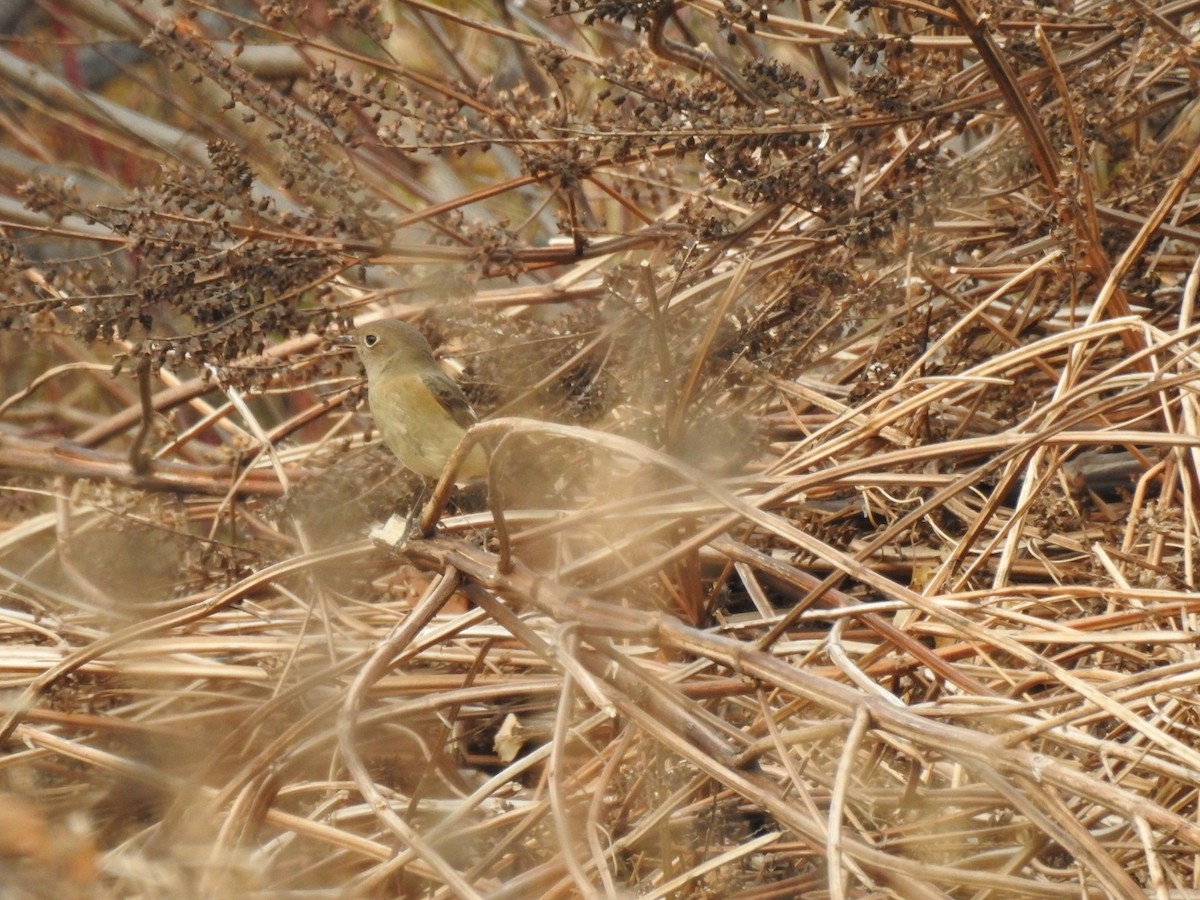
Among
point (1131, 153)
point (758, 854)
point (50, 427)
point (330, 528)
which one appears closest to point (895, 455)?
point (758, 854)

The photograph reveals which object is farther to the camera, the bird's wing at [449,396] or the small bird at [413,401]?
the bird's wing at [449,396]

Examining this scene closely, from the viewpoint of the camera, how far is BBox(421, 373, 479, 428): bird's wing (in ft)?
9.84

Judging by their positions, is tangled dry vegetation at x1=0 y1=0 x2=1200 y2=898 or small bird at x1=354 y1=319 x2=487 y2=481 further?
small bird at x1=354 y1=319 x2=487 y2=481

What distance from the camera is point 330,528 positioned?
107 inches

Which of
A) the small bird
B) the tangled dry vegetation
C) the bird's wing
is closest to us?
the tangled dry vegetation

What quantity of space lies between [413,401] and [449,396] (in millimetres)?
163

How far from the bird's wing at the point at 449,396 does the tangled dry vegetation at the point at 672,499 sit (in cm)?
9

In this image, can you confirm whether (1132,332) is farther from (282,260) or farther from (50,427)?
(50,427)

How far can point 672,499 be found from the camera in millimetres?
2049

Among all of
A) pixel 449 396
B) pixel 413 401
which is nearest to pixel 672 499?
pixel 413 401

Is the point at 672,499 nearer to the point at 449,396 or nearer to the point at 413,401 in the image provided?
the point at 413,401

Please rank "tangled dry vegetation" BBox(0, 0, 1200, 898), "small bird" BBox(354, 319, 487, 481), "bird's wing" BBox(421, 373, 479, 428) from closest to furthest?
"tangled dry vegetation" BBox(0, 0, 1200, 898) → "small bird" BBox(354, 319, 487, 481) → "bird's wing" BBox(421, 373, 479, 428)

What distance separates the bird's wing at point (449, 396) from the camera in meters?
3.00

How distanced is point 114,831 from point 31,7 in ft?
15.4
